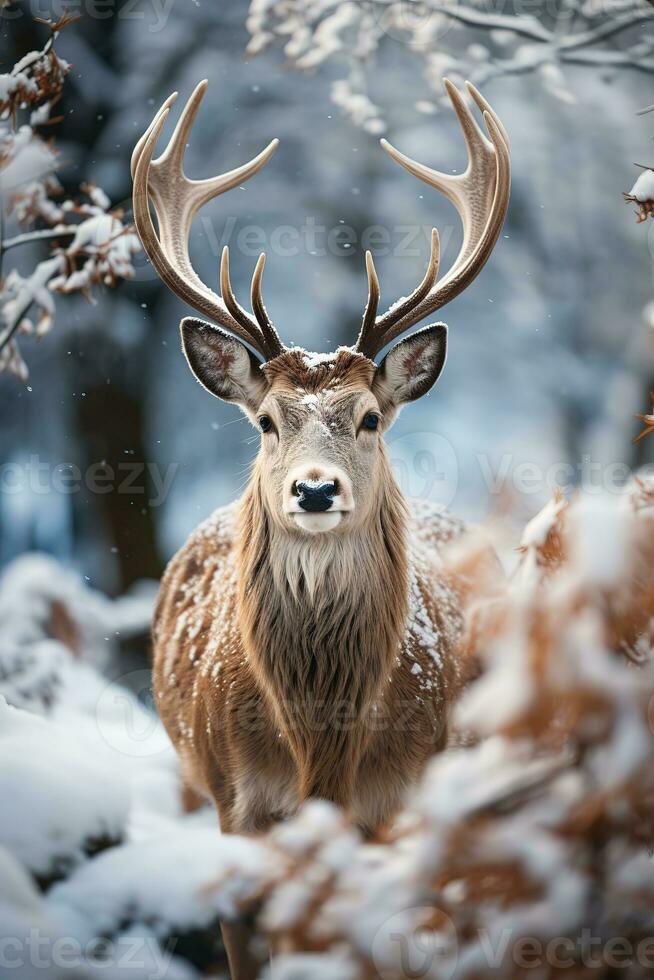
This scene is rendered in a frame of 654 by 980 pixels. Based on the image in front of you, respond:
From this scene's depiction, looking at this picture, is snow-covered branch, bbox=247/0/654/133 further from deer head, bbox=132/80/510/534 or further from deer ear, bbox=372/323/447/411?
deer ear, bbox=372/323/447/411

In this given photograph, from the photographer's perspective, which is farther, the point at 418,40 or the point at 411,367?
the point at 418,40

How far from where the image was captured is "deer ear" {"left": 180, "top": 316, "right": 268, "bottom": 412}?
11.9 ft

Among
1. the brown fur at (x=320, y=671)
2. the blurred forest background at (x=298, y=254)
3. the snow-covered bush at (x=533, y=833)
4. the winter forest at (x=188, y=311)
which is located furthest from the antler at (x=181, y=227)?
the blurred forest background at (x=298, y=254)

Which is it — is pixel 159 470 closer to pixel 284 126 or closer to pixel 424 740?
pixel 284 126

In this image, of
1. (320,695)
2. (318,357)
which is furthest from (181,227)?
(320,695)

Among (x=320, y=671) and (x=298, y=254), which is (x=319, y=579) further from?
(x=298, y=254)

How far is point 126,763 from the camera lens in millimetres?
5191

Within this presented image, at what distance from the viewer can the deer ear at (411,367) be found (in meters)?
3.66

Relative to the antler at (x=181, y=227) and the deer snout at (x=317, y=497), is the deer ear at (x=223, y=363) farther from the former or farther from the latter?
the deer snout at (x=317, y=497)

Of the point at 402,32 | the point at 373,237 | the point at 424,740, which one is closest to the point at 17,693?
the point at 424,740

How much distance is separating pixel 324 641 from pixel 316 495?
2.18 ft

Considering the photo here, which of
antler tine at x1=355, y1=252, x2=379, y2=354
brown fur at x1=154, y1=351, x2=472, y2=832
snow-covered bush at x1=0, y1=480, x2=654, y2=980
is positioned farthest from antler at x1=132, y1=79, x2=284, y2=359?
snow-covered bush at x1=0, y1=480, x2=654, y2=980

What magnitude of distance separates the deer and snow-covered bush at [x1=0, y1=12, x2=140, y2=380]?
72cm

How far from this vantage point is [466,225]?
397 cm
